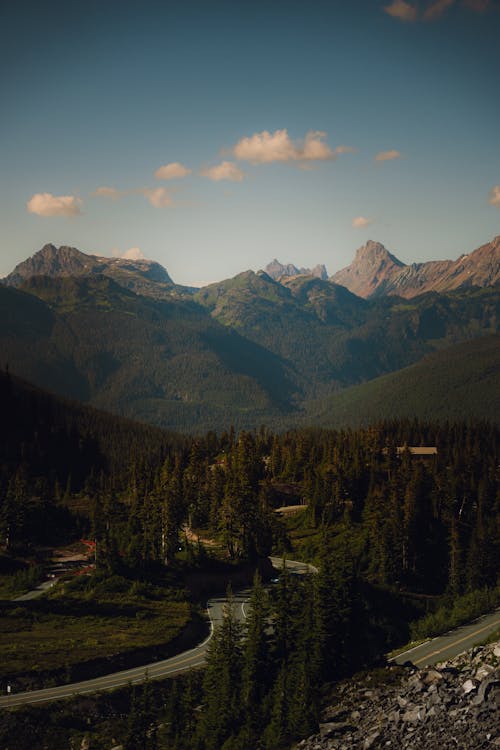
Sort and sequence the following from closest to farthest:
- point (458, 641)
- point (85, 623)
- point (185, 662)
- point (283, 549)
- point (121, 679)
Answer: point (121, 679)
point (458, 641)
point (185, 662)
point (85, 623)
point (283, 549)

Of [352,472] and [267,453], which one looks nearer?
[352,472]

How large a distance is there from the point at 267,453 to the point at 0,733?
147581 millimetres

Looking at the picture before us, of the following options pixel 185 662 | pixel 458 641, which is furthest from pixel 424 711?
pixel 185 662

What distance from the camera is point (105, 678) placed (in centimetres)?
5916

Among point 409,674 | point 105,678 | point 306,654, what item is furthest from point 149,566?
point 409,674

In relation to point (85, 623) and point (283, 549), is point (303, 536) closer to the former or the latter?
point (283, 549)

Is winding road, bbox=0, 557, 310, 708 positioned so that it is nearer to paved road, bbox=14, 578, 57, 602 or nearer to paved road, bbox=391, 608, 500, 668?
paved road, bbox=391, 608, 500, 668

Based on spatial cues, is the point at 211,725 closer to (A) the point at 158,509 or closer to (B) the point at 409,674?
(B) the point at 409,674

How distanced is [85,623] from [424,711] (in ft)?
148

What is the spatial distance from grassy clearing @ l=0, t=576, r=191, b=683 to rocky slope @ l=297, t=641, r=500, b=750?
2652 cm

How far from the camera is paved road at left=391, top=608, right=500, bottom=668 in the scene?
5819cm

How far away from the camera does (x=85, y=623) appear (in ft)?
235

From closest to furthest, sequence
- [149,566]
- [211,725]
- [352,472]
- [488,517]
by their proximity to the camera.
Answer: [211,725] → [149,566] → [488,517] → [352,472]

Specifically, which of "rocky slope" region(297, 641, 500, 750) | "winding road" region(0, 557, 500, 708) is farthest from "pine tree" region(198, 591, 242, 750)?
"rocky slope" region(297, 641, 500, 750)
